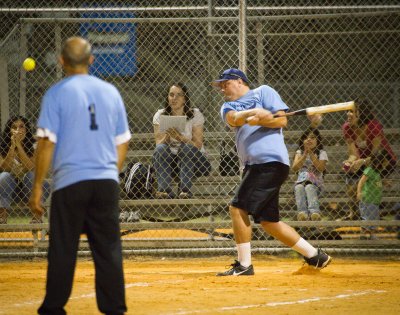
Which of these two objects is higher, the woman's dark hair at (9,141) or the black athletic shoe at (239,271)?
the woman's dark hair at (9,141)

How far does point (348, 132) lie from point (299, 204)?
1162 millimetres

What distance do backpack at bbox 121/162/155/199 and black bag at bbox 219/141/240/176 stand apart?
0.85 metres

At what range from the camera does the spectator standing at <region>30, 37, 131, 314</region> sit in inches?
173

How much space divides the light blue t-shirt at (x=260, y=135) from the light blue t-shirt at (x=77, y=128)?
3.02m

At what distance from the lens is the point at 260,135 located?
7.35 m

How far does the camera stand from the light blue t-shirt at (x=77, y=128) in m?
4.39

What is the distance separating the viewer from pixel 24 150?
31.1 feet

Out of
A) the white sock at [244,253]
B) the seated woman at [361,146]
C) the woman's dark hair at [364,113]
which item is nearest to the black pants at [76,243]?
the white sock at [244,253]

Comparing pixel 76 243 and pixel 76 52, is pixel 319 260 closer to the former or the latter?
pixel 76 243

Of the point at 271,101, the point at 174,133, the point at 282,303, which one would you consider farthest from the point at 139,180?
the point at 282,303

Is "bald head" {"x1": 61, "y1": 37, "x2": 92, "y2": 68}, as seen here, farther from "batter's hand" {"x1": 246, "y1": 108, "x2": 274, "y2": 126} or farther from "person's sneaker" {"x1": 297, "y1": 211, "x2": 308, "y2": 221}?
"person's sneaker" {"x1": 297, "y1": 211, "x2": 308, "y2": 221}

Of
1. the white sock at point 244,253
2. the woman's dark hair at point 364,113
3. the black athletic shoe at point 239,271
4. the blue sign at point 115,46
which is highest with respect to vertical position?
the blue sign at point 115,46

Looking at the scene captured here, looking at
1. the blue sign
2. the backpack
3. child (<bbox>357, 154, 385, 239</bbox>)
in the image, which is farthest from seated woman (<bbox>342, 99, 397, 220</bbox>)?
the blue sign

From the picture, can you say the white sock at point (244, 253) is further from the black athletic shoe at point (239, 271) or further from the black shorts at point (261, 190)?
the black shorts at point (261, 190)
